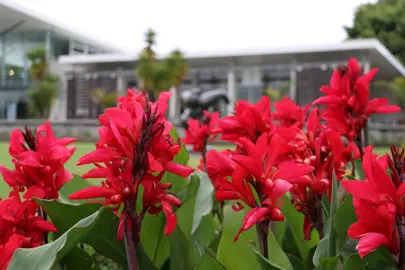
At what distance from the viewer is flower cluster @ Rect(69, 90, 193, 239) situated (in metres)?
0.85

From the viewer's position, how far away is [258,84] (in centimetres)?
2678

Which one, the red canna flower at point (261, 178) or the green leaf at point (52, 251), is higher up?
the red canna flower at point (261, 178)

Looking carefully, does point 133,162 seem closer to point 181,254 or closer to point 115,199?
point 115,199

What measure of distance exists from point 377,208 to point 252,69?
86.0ft

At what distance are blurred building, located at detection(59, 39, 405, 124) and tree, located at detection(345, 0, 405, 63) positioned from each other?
12.3ft

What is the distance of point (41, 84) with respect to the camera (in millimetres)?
26500

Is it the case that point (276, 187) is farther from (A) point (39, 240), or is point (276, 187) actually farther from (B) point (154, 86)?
(B) point (154, 86)

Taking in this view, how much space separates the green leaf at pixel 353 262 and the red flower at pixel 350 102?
694mm

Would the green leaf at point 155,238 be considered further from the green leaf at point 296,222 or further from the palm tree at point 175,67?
the palm tree at point 175,67

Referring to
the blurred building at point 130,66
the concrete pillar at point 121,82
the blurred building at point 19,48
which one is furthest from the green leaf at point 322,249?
the blurred building at point 19,48

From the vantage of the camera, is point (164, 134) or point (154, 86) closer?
point (164, 134)

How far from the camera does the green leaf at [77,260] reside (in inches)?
45.1

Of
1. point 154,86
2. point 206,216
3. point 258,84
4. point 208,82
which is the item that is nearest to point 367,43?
point 258,84

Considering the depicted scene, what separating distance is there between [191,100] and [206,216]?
402 inches
